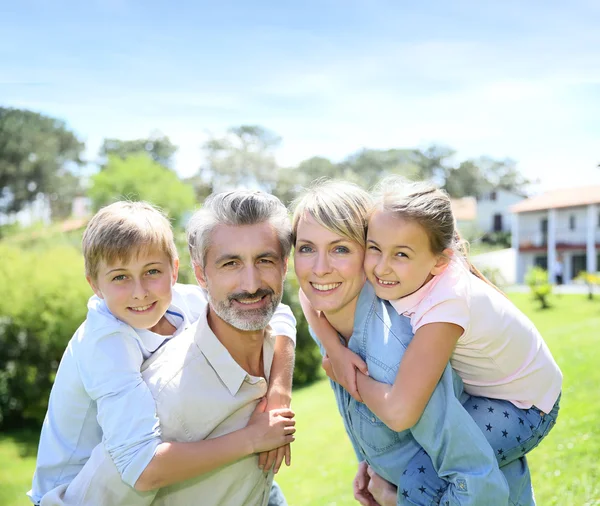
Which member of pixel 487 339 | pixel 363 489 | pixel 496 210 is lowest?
pixel 496 210

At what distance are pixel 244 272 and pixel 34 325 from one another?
1167 cm

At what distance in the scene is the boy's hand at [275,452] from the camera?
9.21 ft

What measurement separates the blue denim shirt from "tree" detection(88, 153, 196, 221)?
151 ft

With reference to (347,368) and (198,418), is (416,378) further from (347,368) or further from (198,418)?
(198,418)

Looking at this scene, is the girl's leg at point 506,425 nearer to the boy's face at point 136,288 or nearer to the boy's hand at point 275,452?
the boy's hand at point 275,452

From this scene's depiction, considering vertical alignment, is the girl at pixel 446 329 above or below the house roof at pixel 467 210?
above

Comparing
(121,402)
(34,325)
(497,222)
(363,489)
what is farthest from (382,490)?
(497,222)

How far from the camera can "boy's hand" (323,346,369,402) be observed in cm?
266

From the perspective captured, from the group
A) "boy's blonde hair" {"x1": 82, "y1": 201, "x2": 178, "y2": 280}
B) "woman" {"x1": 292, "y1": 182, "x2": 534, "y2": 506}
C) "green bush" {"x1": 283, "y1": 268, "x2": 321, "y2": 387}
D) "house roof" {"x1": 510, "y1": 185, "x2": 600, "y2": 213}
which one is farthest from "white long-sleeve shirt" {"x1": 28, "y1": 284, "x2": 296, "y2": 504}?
"house roof" {"x1": 510, "y1": 185, "x2": 600, "y2": 213}

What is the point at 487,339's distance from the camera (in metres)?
2.65

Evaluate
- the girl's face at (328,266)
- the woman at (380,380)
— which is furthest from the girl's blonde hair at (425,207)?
the girl's face at (328,266)

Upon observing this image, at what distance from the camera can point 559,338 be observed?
46.0 ft

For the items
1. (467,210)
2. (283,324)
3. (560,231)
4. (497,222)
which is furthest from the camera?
(497,222)

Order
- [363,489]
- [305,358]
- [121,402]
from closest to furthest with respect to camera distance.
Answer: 1. [121,402]
2. [363,489]
3. [305,358]
